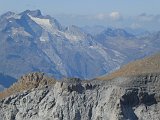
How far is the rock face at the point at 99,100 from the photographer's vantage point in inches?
2138

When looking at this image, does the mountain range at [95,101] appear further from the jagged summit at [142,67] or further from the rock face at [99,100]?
the jagged summit at [142,67]

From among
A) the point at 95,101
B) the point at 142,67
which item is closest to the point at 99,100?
the point at 95,101

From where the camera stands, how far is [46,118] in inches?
2205

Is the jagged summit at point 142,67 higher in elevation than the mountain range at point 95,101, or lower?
higher

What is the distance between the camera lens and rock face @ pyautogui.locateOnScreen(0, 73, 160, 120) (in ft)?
178

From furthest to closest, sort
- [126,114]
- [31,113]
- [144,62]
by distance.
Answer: [144,62]
[31,113]
[126,114]

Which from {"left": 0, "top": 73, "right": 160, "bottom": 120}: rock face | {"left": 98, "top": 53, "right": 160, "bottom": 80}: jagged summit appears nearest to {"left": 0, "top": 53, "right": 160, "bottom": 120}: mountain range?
{"left": 0, "top": 73, "right": 160, "bottom": 120}: rock face

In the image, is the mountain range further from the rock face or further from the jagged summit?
the jagged summit

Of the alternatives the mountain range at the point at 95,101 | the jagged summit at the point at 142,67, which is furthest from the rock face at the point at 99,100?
the jagged summit at the point at 142,67

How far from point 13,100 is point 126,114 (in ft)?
40.2

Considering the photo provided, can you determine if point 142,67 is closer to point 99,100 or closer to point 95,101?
point 99,100

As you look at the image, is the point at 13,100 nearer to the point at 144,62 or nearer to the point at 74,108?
the point at 74,108

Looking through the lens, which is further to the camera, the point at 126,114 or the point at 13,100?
the point at 13,100

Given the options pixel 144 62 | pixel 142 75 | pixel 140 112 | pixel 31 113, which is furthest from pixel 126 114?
pixel 144 62
